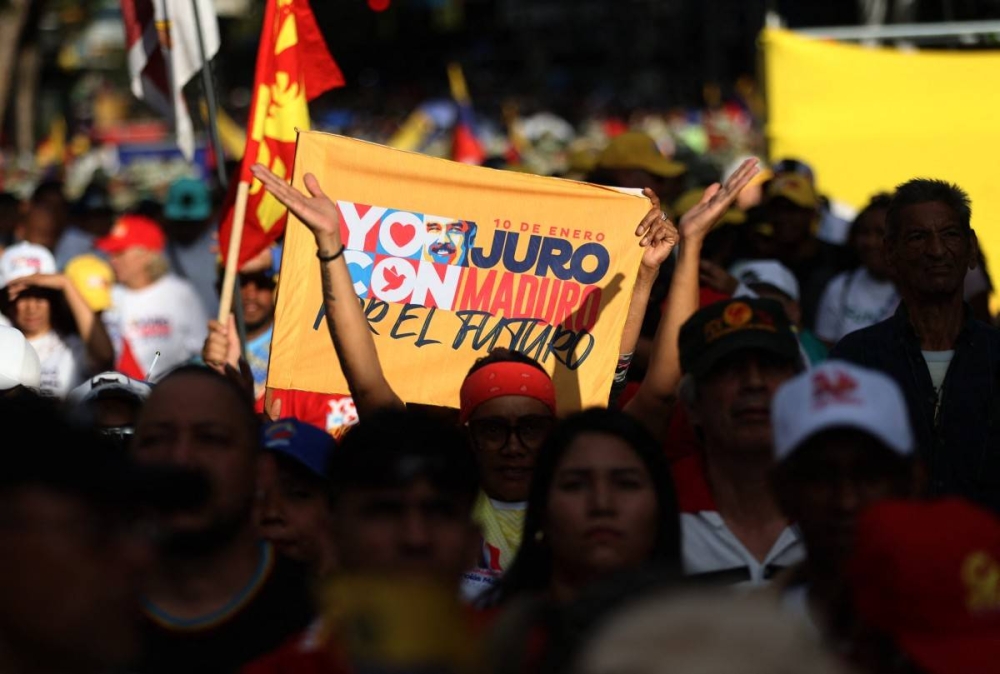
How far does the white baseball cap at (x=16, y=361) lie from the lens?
243 inches

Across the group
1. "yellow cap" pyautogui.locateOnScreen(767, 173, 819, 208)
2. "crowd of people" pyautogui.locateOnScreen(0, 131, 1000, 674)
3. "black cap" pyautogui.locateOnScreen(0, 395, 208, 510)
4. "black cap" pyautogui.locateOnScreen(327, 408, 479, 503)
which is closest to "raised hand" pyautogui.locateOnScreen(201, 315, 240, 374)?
"crowd of people" pyautogui.locateOnScreen(0, 131, 1000, 674)

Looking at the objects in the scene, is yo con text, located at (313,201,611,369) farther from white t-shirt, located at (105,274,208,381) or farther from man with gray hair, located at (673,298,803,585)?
white t-shirt, located at (105,274,208,381)


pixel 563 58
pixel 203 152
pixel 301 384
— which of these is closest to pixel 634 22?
pixel 563 58

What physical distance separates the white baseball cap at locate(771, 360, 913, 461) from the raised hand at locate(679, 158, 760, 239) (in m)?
2.03

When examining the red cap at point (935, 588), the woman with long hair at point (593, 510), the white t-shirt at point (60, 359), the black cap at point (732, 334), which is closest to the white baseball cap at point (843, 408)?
the woman with long hair at point (593, 510)

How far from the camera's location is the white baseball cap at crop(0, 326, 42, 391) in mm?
6164

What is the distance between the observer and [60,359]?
845cm

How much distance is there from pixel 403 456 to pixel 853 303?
5.46 meters

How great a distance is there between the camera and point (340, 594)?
278 cm

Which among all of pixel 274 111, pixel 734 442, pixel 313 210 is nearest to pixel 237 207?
pixel 274 111

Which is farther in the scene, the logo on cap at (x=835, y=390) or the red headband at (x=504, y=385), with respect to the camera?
the red headband at (x=504, y=385)

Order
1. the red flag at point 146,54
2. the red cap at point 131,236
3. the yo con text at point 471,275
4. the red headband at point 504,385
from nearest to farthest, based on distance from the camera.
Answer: the red headband at point 504,385
the yo con text at point 471,275
the red flag at point 146,54
the red cap at point 131,236

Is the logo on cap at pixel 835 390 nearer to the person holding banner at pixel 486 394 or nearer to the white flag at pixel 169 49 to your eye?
the person holding banner at pixel 486 394

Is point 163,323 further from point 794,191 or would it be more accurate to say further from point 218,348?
point 794,191
